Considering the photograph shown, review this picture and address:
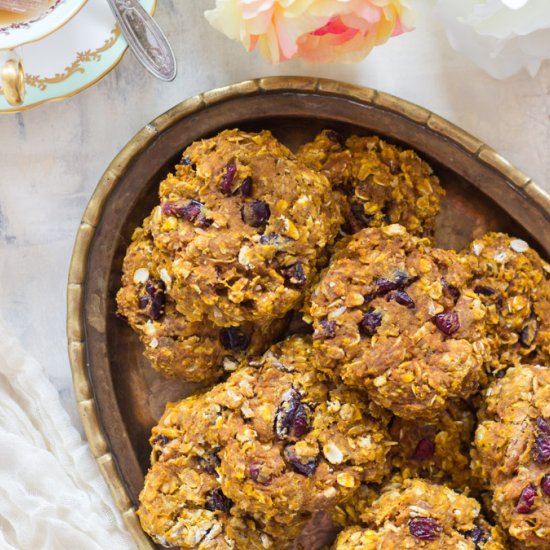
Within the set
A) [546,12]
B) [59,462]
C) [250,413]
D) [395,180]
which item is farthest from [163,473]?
[546,12]

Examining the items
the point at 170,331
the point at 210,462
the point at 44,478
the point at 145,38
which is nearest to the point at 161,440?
the point at 210,462

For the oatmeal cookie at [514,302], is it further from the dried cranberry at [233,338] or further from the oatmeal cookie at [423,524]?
the dried cranberry at [233,338]

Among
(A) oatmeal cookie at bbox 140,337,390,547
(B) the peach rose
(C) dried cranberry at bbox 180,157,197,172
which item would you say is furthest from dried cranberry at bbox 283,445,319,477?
(B) the peach rose

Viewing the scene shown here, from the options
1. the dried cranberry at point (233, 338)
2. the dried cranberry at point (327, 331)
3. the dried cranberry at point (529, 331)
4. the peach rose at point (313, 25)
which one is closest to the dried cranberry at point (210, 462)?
the dried cranberry at point (233, 338)

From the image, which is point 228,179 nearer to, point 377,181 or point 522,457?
point 377,181

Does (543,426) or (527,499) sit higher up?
(543,426)

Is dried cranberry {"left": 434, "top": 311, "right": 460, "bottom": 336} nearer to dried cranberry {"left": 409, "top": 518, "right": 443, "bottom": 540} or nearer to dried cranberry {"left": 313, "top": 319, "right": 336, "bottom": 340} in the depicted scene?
dried cranberry {"left": 313, "top": 319, "right": 336, "bottom": 340}
